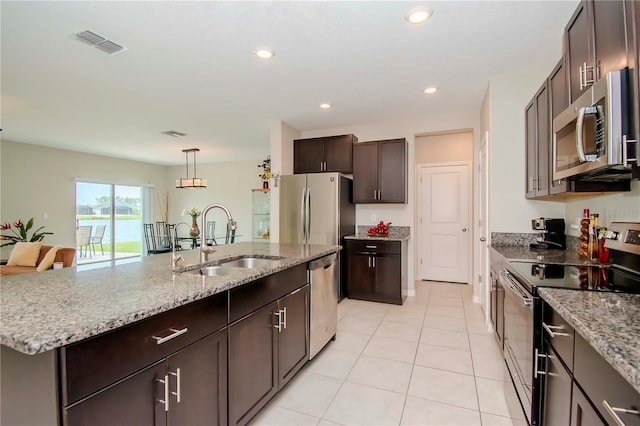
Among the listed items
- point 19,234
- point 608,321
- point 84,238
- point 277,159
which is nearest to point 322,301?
point 608,321

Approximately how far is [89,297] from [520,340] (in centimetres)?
204

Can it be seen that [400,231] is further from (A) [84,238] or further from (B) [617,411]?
(A) [84,238]

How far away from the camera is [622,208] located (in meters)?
1.98

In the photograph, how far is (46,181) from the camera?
21.3 feet

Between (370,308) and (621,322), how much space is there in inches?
123

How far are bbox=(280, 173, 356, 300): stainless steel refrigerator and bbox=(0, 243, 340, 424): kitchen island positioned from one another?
7.20 feet

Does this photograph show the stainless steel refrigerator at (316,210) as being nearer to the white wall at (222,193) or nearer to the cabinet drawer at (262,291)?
the cabinet drawer at (262,291)

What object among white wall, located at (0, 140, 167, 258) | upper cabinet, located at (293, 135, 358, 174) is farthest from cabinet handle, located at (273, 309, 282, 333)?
white wall, located at (0, 140, 167, 258)

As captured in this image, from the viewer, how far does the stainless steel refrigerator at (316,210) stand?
13.8 ft

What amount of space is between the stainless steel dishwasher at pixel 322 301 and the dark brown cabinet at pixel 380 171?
1819 mm

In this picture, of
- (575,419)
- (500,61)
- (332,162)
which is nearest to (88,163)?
(332,162)

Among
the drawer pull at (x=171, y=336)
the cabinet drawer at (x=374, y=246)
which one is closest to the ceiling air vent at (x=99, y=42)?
the drawer pull at (x=171, y=336)

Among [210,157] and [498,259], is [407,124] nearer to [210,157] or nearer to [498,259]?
[498,259]

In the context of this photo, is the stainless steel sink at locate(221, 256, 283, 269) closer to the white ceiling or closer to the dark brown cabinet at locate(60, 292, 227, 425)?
the dark brown cabinet at locate(60, 292, 227, 425)
